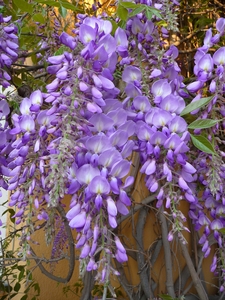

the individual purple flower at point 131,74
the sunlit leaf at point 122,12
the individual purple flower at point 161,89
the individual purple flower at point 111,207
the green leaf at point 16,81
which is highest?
the sunlit leaf at point 122,12

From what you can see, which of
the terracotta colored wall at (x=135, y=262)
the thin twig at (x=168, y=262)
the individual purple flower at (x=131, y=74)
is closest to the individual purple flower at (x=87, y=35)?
the individual purple flower at (x=131, y=74)

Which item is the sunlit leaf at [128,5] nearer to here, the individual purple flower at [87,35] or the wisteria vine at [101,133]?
the wisteria vine at [101,133]

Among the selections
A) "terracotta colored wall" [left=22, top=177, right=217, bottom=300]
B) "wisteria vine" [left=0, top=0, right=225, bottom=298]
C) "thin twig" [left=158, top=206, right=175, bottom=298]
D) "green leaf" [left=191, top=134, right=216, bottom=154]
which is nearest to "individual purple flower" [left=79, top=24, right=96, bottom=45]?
"wisteria vine" [left=0, top=0, right=225, bottom=298]

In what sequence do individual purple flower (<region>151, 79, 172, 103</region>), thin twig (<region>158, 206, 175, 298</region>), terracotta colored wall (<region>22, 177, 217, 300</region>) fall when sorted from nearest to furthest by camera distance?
individual purple flower (<region>151, 79, 172, 103</region>)
thin twig (<region>158, 206, 175, 298</region>)
terracotta colored wall (<region>22, 177, 217, 300</region>)

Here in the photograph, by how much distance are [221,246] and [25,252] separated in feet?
1.94

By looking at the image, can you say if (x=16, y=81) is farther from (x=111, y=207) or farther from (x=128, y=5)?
(x=111, y=207)

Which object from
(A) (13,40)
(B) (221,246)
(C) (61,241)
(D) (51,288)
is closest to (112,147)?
(A) (13,40)

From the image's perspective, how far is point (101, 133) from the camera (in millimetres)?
492

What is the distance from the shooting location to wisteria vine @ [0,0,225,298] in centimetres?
46

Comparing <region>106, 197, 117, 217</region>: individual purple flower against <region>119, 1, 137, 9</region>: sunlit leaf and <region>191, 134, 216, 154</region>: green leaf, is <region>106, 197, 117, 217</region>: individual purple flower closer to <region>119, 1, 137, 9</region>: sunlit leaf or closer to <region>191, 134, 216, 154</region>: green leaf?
<region>191, 134, 216, 154</region>: green leaf

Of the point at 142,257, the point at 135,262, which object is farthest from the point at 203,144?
the point at 135,262

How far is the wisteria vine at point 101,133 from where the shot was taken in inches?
18.0

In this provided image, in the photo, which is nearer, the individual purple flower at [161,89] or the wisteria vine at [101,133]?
the wisteria vine at [101,133]

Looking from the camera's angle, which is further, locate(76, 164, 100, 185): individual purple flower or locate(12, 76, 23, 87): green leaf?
locate(12, 76, 23, 87): green leaf
